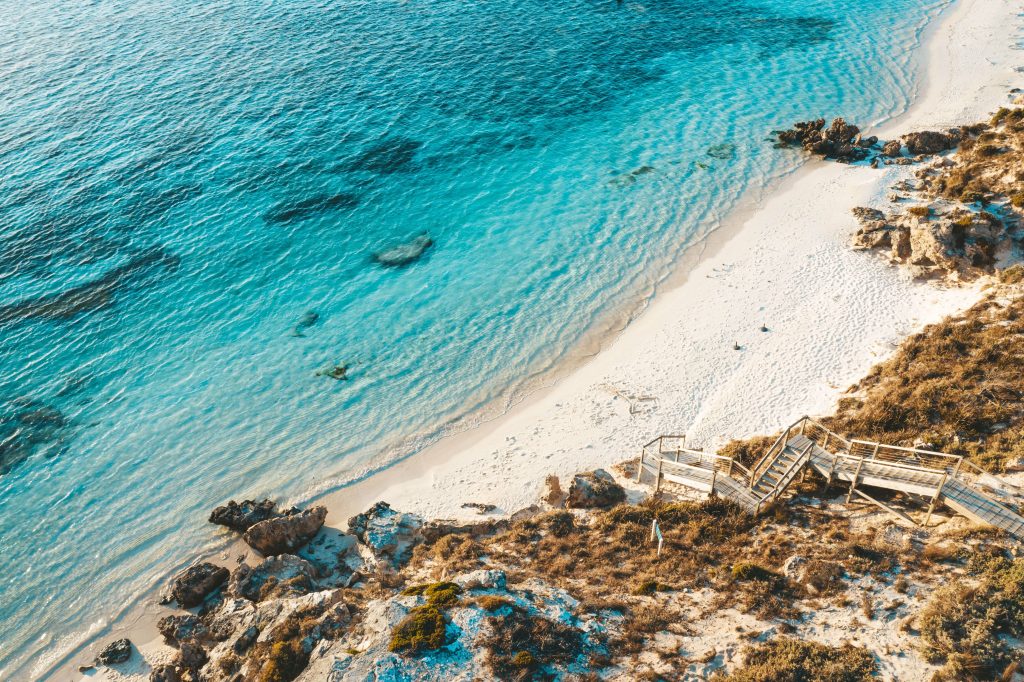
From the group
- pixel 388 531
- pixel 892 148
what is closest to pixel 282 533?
pixel 388 531

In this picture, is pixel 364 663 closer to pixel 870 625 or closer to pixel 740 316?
pixel 870 625

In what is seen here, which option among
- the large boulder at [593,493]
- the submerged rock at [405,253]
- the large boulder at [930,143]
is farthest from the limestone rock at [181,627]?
the large boulder at [930,143]

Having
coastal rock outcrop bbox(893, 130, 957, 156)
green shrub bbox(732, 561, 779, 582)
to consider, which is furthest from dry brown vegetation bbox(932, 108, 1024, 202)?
green shrub bbox(732, 561, 779, 582)

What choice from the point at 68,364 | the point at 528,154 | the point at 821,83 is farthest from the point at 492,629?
the point at 821,83

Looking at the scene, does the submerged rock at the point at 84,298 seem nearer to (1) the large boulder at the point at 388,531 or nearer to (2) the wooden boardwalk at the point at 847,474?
(1) the large boulder at the point at 388,531

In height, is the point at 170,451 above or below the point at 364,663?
below

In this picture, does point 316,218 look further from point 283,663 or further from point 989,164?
point 989,164

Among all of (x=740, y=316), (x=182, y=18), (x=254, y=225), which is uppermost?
(x=182, y=18)
